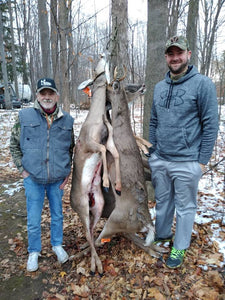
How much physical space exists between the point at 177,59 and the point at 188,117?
698 mm

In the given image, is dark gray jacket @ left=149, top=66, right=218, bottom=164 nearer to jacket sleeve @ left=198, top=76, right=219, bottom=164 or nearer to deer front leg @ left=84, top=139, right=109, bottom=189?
jacket sleeve @ left=198, top=76, right=219, bottom=164

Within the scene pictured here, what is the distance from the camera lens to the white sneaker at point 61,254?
3285 mm

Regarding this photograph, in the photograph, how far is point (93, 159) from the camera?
9.55 feet

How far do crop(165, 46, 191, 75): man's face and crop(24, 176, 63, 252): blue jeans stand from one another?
6.87 feet

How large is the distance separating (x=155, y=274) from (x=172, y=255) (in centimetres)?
33

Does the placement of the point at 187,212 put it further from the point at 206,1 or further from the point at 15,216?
the point at 206,1

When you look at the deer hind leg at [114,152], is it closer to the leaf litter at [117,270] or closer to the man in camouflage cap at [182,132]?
the man in camouflage cap at [182,132]

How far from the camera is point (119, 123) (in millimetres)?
2943

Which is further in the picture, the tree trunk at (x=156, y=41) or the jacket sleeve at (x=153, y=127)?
the tree trunk at (x=156, y=41)

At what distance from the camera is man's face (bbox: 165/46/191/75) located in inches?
108

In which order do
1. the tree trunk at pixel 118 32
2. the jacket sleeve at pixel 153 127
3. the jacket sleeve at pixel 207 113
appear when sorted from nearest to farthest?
1. the jacket sleeve at pixel 207 113
2. the jacket sleeve at pixel 153 127
3. the tree trunk at pixel 118 32

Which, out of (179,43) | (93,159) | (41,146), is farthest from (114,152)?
(179,43)

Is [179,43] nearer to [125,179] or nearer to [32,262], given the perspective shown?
[125,179]

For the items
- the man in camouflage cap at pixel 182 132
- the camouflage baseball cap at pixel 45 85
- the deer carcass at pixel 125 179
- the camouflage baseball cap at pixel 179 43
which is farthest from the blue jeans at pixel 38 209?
the camouflage baseball cap at pixel 179 43
